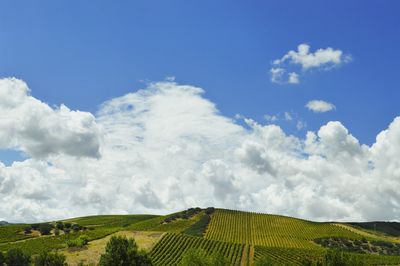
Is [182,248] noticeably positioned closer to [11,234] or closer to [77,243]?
[77,243]

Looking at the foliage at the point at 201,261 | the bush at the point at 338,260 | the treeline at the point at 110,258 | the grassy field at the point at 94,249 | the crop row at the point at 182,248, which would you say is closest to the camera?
the foliage at the point at 201,261

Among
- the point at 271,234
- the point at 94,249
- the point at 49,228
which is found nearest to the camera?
the point at 94,249

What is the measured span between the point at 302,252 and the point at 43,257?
7848cm

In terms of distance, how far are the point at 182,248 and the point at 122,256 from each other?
40704mm

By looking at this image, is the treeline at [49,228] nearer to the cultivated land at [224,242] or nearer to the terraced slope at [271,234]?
the cultivated land at [224,242]

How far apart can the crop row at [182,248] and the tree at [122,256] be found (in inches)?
761

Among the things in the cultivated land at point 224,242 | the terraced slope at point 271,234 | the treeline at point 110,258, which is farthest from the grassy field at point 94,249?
the terraced slope at point 271,234

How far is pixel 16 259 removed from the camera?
100 meters

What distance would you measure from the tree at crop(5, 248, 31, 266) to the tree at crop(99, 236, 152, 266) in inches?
749

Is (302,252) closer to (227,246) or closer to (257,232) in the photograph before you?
(227,246)

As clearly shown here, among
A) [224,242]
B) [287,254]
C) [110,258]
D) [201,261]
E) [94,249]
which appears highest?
[224,242]

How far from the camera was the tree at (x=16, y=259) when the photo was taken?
9975 centimetres

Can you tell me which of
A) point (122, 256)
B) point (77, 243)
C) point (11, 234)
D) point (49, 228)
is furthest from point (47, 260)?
point (49, 228)

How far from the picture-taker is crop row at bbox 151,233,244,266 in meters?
122
